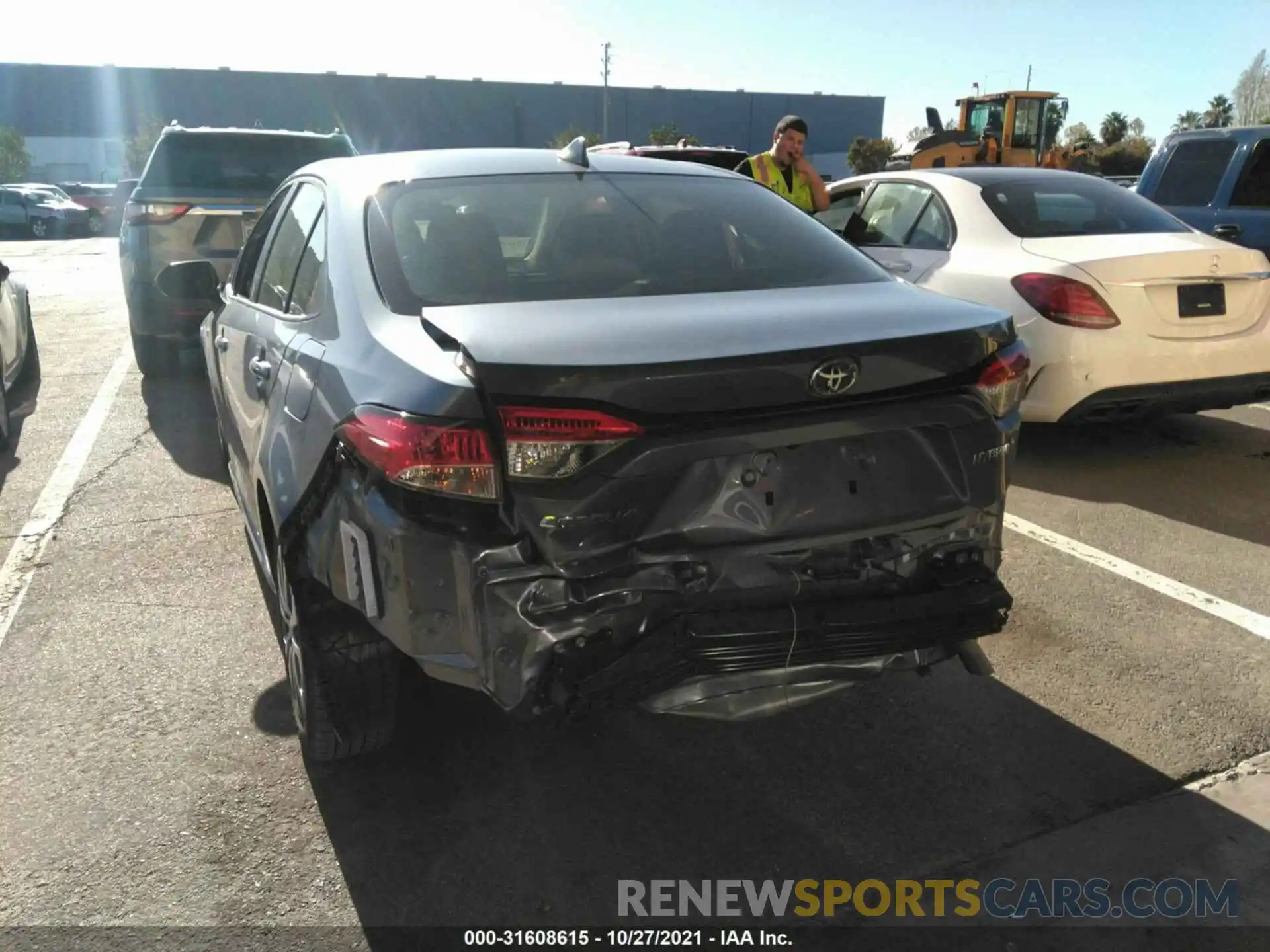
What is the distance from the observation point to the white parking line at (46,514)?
4.18 metres

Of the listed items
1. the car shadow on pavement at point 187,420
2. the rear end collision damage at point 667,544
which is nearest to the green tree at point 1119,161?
the car shadow on pavement at point 187,420

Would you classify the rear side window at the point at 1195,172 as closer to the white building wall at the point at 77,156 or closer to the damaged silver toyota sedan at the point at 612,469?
the damaged silver toyota sedan at the point at 612,469

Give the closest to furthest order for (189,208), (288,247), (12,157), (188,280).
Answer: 1. (288,247)
2. (188,280)
3. (189,208)
4. (12,157)

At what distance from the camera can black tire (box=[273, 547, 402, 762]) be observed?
8.88ft

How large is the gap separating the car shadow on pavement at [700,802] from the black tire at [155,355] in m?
5.71

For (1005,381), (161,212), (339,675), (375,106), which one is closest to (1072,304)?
(1005,381)

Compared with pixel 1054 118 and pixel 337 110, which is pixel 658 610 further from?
pixel 337 110

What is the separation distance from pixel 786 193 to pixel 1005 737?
426cm

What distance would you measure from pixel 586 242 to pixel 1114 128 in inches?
3049

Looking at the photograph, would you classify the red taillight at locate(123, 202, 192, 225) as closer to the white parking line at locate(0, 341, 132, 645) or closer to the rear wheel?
the white parking line at locate(0, 341, 132, 645)

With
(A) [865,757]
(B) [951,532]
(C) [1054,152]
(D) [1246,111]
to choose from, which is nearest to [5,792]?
(A) [865,757]

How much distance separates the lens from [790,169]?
259 inches

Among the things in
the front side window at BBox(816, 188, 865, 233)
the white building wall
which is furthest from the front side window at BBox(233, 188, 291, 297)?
the white building wall

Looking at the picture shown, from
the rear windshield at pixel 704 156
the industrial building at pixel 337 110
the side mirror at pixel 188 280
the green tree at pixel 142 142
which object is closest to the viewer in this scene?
the side mirror at pixel 188 280
